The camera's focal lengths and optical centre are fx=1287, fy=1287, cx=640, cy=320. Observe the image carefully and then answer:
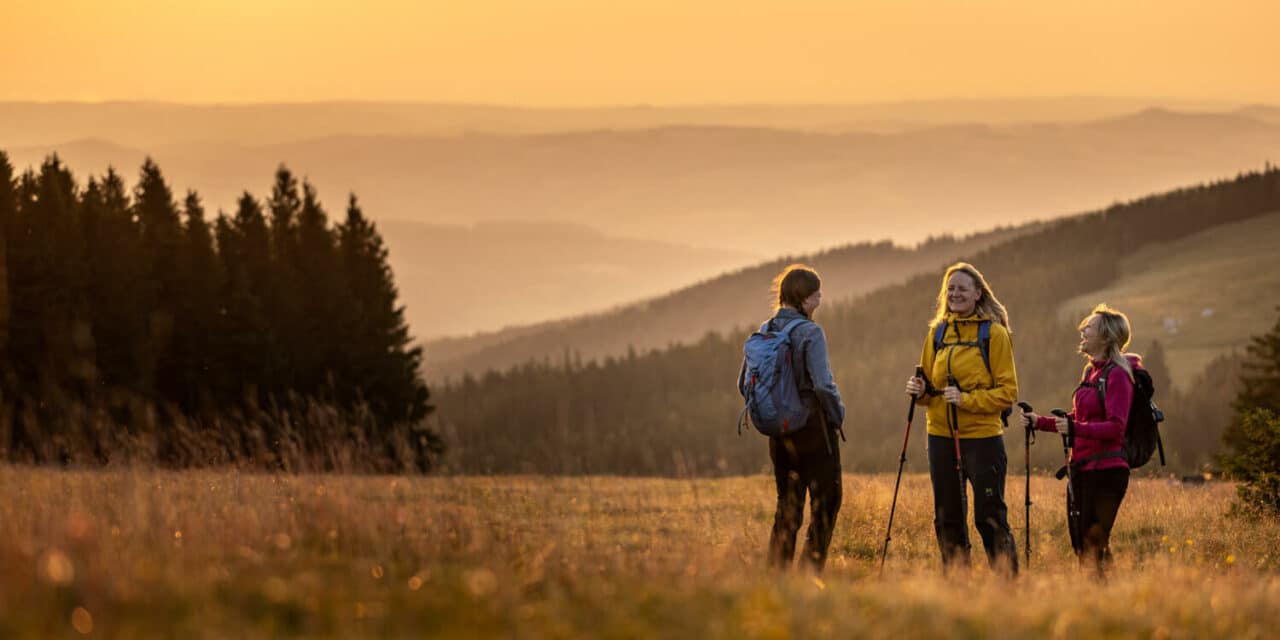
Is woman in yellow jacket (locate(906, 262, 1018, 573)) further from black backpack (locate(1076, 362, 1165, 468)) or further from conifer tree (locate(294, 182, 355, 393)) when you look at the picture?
conifer tree (locate(294, 182, 355, 393))

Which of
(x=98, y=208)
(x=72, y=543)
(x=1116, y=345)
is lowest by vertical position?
(x=72, y=543)

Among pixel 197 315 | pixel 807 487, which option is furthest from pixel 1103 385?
pixel 197 315

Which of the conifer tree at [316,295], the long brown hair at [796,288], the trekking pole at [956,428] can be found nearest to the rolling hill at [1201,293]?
the conifer tree at [316,295]

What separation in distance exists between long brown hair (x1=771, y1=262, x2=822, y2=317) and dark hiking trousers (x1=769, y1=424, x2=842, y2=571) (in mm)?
978

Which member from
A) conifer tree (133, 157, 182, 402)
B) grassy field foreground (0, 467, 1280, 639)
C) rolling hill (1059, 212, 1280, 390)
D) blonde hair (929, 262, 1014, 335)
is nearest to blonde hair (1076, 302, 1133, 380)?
blonde hair (929, 262, 1014, 335)

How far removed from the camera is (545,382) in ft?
542

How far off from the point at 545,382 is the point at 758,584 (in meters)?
158

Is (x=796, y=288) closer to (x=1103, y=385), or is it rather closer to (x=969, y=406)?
(x=969, y=406)

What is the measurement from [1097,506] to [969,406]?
1472mm

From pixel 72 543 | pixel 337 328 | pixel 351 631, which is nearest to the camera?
pixel 351 631

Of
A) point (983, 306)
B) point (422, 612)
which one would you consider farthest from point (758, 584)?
point (983, 306)

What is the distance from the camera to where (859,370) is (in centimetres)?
15688

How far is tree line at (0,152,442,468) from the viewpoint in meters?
47.9

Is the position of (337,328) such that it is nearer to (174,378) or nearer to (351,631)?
(174,378)
